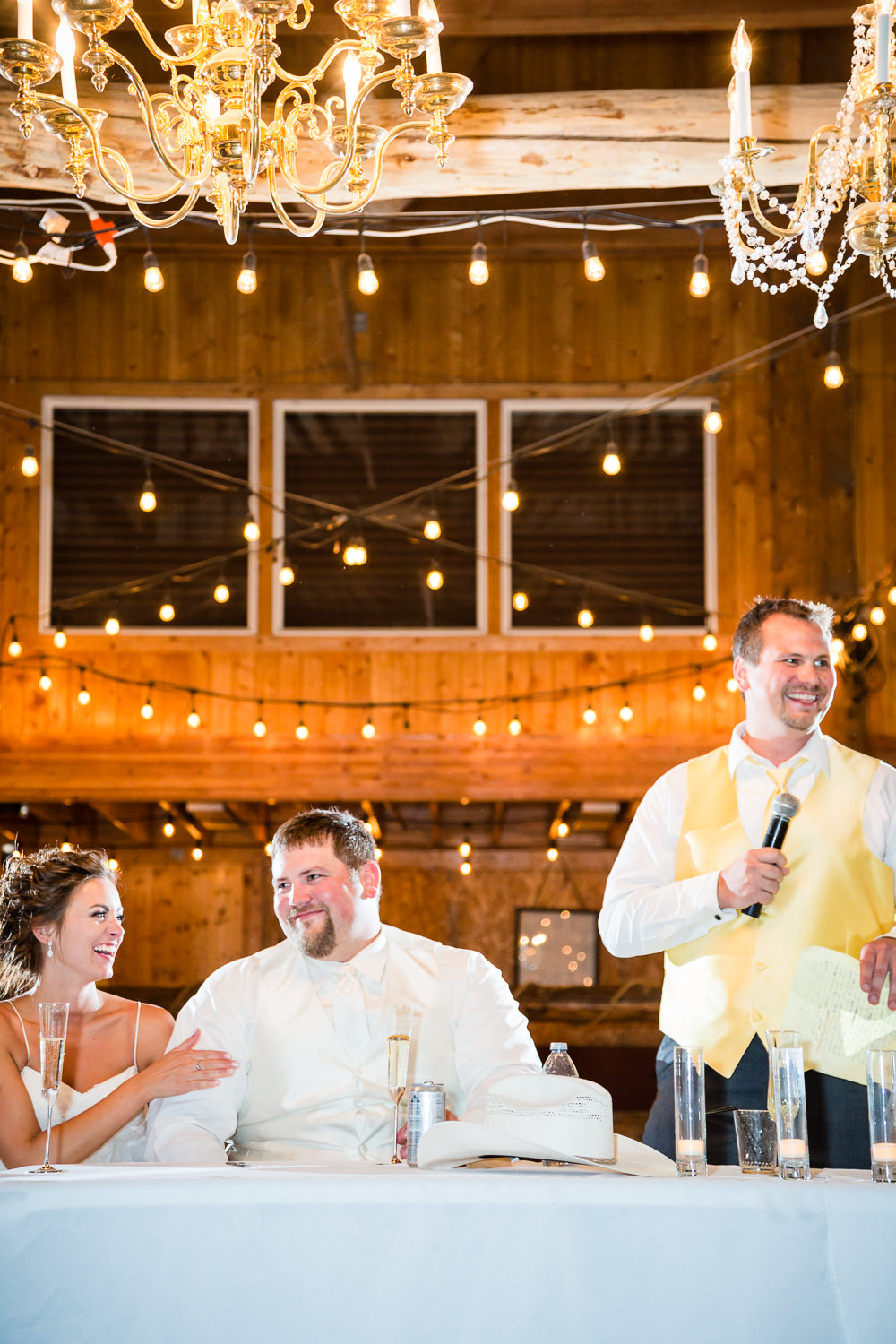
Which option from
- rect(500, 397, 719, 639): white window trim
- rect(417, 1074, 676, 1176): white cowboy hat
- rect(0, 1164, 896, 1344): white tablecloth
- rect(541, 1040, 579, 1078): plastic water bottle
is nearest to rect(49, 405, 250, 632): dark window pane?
rect(500, 397, 719, 639): white window trim

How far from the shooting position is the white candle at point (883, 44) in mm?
2361

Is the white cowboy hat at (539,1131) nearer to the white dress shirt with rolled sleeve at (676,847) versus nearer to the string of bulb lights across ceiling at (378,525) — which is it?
the white dress shirt with rolled sleeve at (676,847)

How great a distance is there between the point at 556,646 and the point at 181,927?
328 cm

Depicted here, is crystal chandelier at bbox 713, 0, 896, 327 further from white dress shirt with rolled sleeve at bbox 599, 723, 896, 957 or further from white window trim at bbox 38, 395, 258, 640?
white window trim at bbox 38, 395, 258, 640

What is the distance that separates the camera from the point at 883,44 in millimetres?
2365

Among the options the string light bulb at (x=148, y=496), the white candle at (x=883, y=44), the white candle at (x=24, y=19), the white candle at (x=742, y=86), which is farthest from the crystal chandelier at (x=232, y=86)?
the string light bulb at (x=148, y=496)

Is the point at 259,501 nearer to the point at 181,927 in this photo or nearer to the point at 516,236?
the point at 516,236

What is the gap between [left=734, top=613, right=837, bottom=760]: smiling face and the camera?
2.88 m

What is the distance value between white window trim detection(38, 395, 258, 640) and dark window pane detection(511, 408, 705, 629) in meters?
1.75

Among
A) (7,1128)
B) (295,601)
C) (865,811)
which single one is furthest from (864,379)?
(7,1128)

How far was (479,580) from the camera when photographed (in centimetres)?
920

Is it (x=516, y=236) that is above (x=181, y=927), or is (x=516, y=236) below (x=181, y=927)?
above

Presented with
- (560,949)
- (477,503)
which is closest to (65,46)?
(477,503)

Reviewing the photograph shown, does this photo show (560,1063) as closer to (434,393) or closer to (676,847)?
(676,847)
